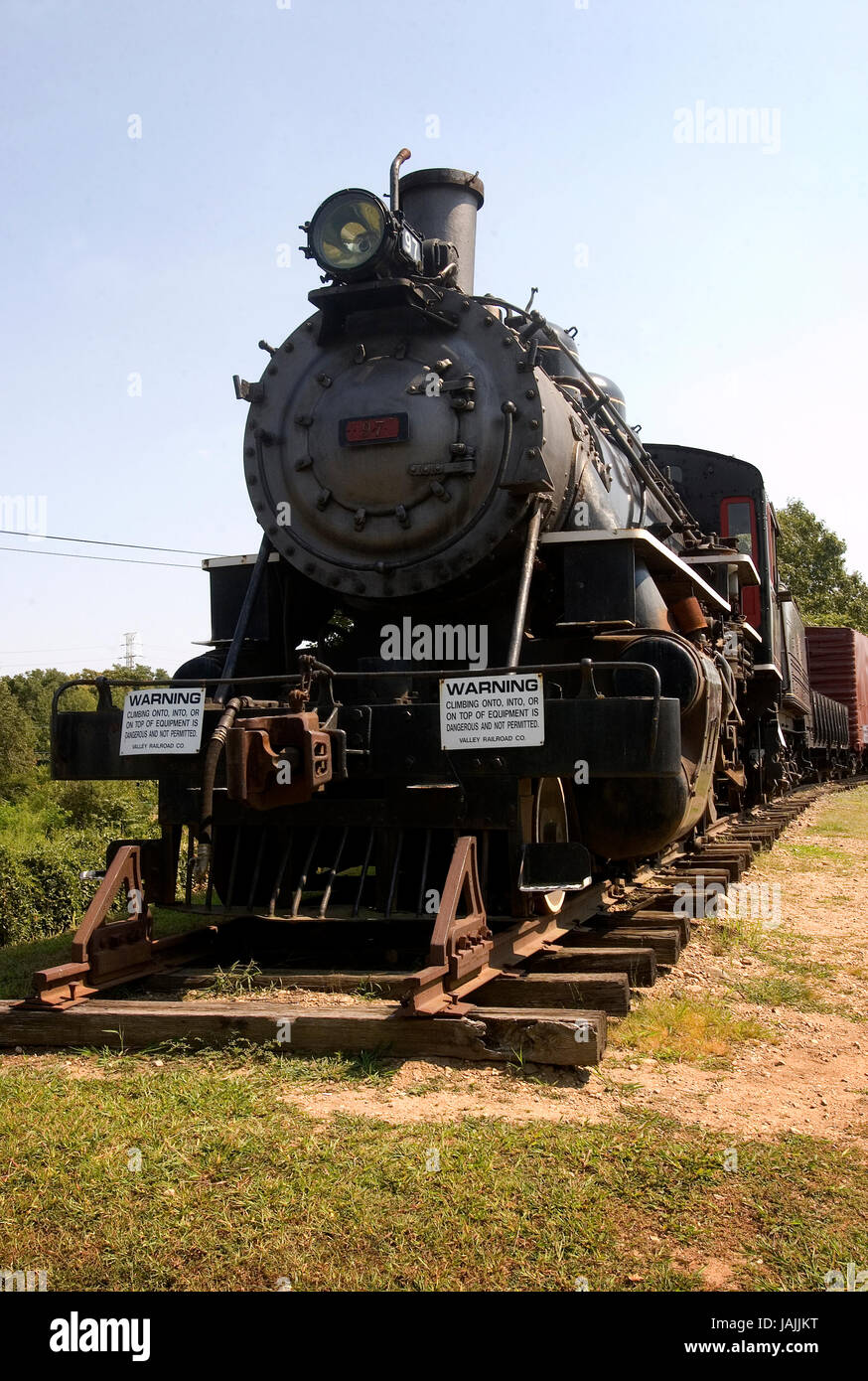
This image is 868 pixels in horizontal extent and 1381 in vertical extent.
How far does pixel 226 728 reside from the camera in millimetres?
4551

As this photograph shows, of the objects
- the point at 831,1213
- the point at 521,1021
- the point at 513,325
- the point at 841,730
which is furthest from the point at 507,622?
the point at 841,730

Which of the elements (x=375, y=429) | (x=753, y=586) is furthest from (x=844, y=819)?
(x=375, y=429)

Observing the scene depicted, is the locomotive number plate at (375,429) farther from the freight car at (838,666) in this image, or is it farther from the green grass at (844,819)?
the freight car at (838,666)

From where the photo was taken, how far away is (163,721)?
5.12m

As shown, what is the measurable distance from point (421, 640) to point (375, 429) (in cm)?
107

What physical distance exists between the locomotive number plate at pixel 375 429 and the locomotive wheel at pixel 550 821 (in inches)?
71.5

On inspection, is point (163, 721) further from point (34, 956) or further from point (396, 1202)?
point (396, 1202)

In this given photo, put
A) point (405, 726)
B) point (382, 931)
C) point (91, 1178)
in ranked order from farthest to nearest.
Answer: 1. point (382, 931)
2. point (405, 726)
3. point (91, 1178)

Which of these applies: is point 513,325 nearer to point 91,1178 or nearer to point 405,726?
point 405,726

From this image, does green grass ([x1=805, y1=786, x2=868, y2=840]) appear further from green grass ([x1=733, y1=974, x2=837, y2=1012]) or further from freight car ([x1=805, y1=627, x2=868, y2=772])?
green grass ([x1=733, y1=974, x2=837, y2=1012])

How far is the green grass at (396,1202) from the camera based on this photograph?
254 centimetres

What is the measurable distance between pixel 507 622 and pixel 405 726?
43.8 inches

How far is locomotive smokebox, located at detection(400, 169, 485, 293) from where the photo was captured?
20.7ft

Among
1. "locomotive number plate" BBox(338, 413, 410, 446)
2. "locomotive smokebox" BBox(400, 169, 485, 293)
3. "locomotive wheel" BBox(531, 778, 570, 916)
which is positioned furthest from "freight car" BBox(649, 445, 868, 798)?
"locomotive number plate" BBox(338, 413, 410, 446)
